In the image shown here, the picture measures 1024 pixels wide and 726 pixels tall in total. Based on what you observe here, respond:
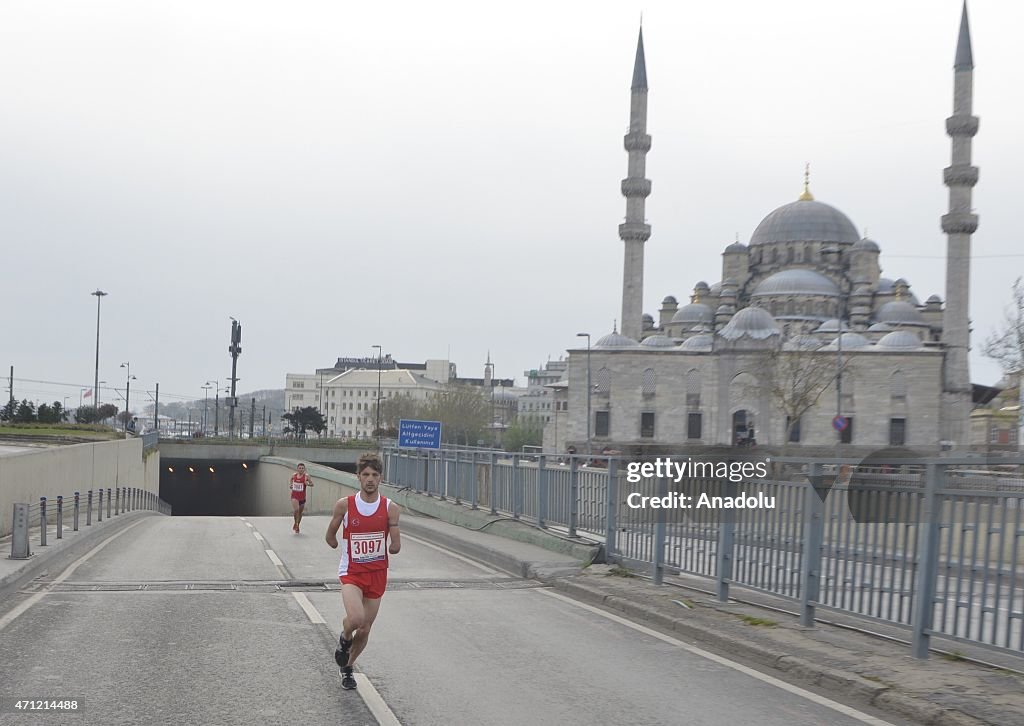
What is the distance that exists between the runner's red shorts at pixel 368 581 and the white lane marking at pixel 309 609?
9.96 ft

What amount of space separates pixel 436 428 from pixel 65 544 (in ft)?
54.6

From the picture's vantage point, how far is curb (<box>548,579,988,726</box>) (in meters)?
6.82

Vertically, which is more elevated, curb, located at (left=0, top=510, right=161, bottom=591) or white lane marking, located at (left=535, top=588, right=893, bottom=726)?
white lane marking, located at (left=535, top=588, right=893, bottom=726)

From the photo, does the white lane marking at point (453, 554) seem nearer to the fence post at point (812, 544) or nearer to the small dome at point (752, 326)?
the fence post at point (812, 544)

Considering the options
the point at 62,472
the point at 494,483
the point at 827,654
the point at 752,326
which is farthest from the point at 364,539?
the point at 752,326

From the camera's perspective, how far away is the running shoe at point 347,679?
739 centimetres

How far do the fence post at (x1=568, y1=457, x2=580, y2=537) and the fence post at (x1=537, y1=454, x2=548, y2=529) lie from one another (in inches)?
51.0

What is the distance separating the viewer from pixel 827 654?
8.53 metres

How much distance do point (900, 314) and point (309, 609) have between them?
92.9 metres

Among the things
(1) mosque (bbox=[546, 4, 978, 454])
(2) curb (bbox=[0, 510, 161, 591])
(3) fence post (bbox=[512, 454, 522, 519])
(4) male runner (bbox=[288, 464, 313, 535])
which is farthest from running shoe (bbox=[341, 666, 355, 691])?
(1) mosque (bbox=[546, 4, 978, 454])

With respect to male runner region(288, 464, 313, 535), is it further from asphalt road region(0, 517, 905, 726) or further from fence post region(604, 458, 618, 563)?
fence post region(604, 458, 618, 563)

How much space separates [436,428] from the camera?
32656 mm

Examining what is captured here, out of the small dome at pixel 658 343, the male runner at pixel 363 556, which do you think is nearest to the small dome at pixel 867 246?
the small dome at pixel 658 343

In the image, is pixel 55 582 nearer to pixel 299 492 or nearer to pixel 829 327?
pixel 299 492
